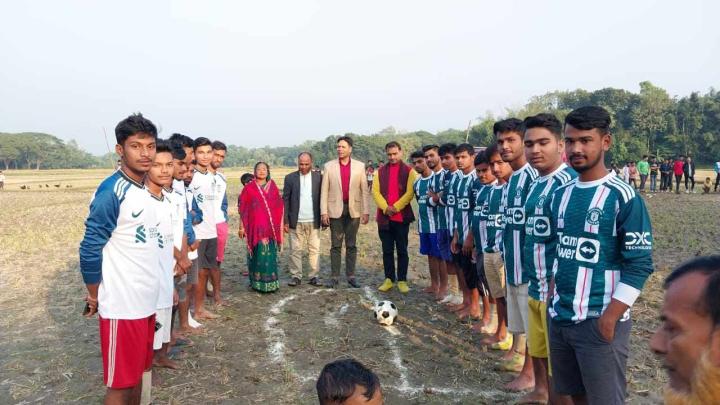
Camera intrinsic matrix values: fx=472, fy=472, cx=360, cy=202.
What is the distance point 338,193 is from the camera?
321 inches

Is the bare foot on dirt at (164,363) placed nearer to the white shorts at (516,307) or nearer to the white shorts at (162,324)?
the white shorts at (162,324)

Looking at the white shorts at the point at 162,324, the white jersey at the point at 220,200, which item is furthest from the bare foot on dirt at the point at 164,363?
the white jersey at the point at 220,200

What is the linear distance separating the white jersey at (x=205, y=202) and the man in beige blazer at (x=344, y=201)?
7.01ft

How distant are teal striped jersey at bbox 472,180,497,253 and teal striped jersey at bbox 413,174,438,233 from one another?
168cm

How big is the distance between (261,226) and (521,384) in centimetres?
474

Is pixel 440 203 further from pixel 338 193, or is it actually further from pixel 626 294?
pixel 626 294

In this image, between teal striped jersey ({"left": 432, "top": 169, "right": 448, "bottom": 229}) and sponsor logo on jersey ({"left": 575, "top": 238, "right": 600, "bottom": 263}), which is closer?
sponsor logo on jersey ({"left": 575, "top": 238, "right": 600, "bottom": 263})

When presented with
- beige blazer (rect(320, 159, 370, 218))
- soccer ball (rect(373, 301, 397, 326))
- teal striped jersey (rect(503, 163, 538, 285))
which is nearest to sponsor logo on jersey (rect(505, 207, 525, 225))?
teal striped jersey (rect(503, 163, 538, 285))

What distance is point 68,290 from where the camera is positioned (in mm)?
8141

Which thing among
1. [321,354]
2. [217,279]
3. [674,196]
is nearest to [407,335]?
[321,354]

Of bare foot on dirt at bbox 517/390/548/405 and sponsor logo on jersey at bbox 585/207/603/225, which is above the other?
sponsor logo on jersey at bbox 585/207/603/225

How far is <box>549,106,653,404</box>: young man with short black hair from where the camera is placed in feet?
8.68

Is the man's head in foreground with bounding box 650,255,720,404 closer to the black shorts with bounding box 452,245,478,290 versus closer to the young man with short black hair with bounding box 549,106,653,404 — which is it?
the young man with short black hair with bounding box 549,106,653,404

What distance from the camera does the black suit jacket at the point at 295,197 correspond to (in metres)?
8.31
